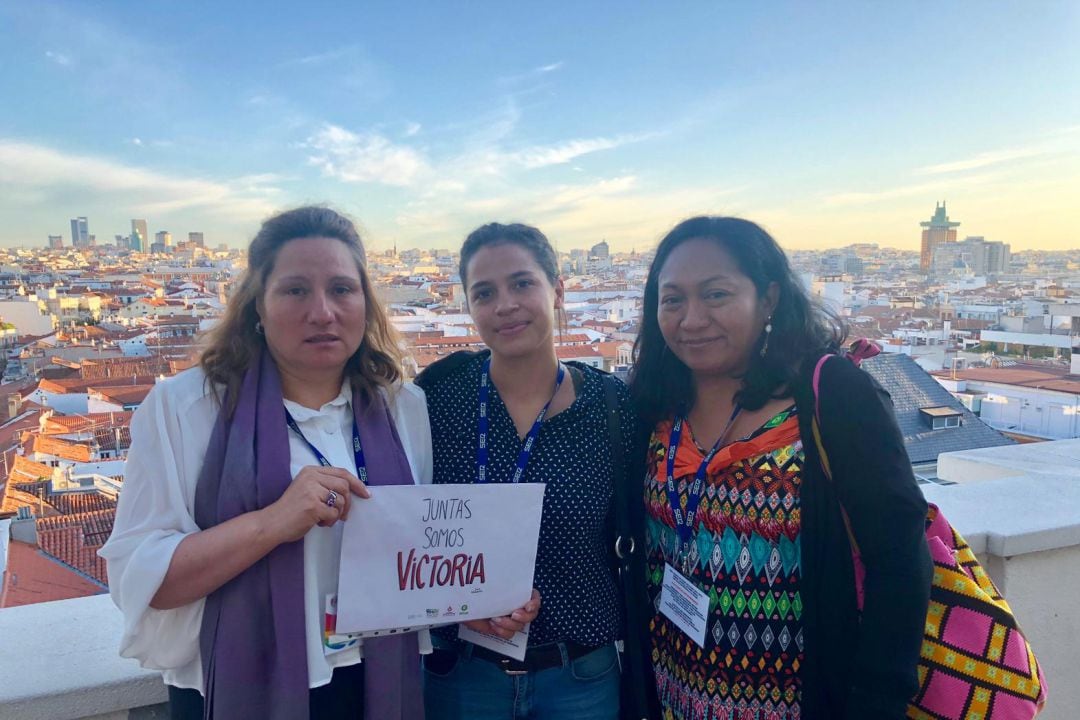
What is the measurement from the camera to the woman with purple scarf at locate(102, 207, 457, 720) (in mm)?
1188

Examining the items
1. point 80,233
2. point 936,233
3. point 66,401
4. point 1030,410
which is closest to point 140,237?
point 80,233

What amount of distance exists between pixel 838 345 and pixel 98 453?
45.3 ft

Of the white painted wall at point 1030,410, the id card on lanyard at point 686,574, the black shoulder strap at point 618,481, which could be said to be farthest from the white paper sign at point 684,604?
the white painted wall at point 1030,410

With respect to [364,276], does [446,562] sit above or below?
below

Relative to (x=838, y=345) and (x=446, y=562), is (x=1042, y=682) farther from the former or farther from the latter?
(x=446, y=562)

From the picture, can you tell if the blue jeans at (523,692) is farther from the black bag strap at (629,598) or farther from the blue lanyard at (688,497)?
the blue lanyard at (688,497)

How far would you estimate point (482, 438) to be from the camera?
5.27 feet

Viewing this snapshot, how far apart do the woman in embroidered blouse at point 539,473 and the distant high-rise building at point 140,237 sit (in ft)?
217

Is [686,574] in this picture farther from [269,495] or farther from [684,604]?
[269,495]

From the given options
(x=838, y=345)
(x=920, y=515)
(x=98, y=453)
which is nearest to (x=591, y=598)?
(x=920, y=515)

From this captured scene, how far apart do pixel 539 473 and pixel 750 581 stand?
513mm

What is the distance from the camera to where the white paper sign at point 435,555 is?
4.25ft

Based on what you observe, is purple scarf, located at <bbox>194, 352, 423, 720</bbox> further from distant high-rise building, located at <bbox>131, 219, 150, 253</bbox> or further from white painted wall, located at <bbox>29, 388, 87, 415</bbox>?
distant high-rise building, located at <bbox>131, 219, 150, 253</bbox>

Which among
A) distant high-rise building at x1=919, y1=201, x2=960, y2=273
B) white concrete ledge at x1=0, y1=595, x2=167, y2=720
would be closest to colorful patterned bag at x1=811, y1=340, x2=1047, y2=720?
white concrete ledge at x1=0, y1=595, x2=167, y2=720
